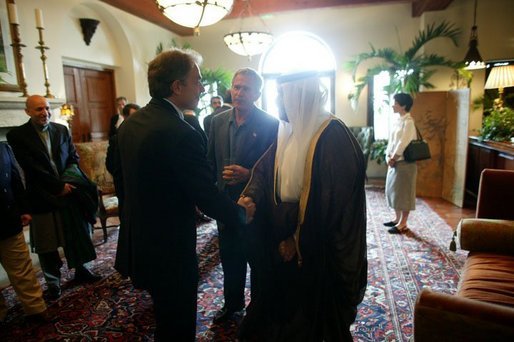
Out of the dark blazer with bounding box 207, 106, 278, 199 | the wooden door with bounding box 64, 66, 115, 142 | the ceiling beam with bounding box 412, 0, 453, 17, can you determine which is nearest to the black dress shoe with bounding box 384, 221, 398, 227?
the dark blazer with bounding box 207, 106, 278, 199

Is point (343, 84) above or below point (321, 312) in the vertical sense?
above

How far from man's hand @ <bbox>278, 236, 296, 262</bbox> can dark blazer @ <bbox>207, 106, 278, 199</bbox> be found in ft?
1.76

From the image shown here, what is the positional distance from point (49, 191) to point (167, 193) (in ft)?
5.20

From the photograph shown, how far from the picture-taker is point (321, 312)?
1493 millimetres

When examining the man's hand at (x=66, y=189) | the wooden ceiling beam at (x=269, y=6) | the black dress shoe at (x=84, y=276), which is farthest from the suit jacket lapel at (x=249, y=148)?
the wooden ceiling beam at (x=269, y=6)

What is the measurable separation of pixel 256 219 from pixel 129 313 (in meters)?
1.27

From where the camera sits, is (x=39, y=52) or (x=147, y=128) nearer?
(x=147, y=128)

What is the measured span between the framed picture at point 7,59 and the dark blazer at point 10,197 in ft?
6.10

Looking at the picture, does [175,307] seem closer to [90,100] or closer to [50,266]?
[50,266]

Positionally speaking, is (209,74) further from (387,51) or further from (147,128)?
(147,128)

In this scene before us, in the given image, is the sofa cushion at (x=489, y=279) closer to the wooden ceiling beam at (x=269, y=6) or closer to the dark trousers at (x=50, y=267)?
the dark trousers at (x=50, y=267)

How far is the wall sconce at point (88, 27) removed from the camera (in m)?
4.68

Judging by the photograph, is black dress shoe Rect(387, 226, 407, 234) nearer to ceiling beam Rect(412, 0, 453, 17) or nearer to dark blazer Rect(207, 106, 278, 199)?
dark blazer Rect(207, 106, 278, 199)

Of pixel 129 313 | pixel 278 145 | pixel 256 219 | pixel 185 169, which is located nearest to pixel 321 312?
pixel 256 219
